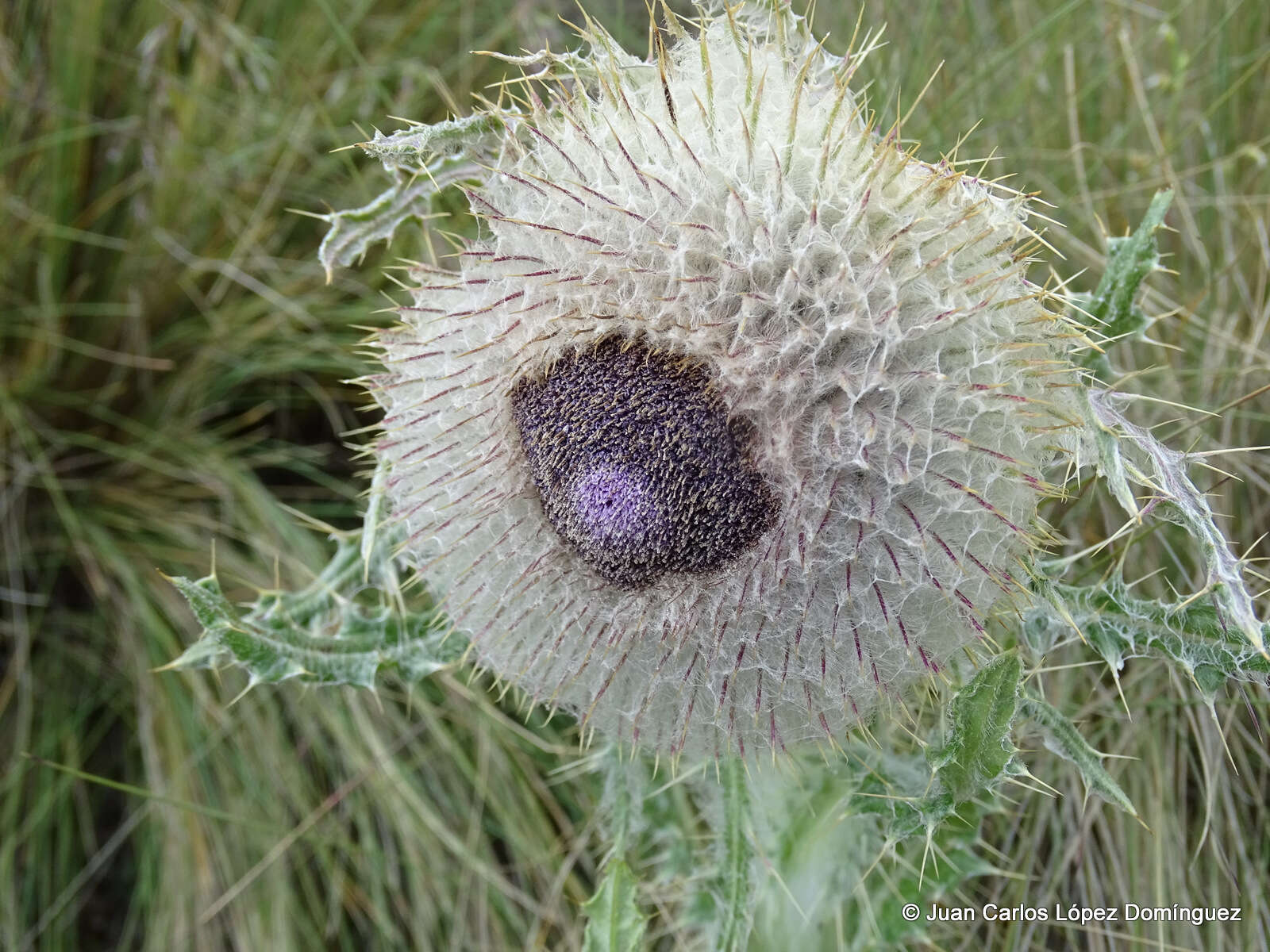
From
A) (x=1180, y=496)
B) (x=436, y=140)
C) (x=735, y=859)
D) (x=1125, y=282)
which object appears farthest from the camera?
(x=735, y=859)

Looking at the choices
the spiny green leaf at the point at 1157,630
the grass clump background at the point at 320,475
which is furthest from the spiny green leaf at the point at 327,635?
the spiny green leaf at the point at 1157,630

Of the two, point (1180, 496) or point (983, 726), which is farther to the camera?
point (983, 726)

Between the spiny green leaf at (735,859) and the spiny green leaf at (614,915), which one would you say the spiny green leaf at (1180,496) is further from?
the spiny green leaf at (614,915)

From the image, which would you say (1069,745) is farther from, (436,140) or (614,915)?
(436,140)

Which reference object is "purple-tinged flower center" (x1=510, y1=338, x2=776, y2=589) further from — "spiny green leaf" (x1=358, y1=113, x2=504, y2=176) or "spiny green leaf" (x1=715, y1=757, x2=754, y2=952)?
"spiny green leaf" (x1=715, y1=757, x2=754, y2=952)
